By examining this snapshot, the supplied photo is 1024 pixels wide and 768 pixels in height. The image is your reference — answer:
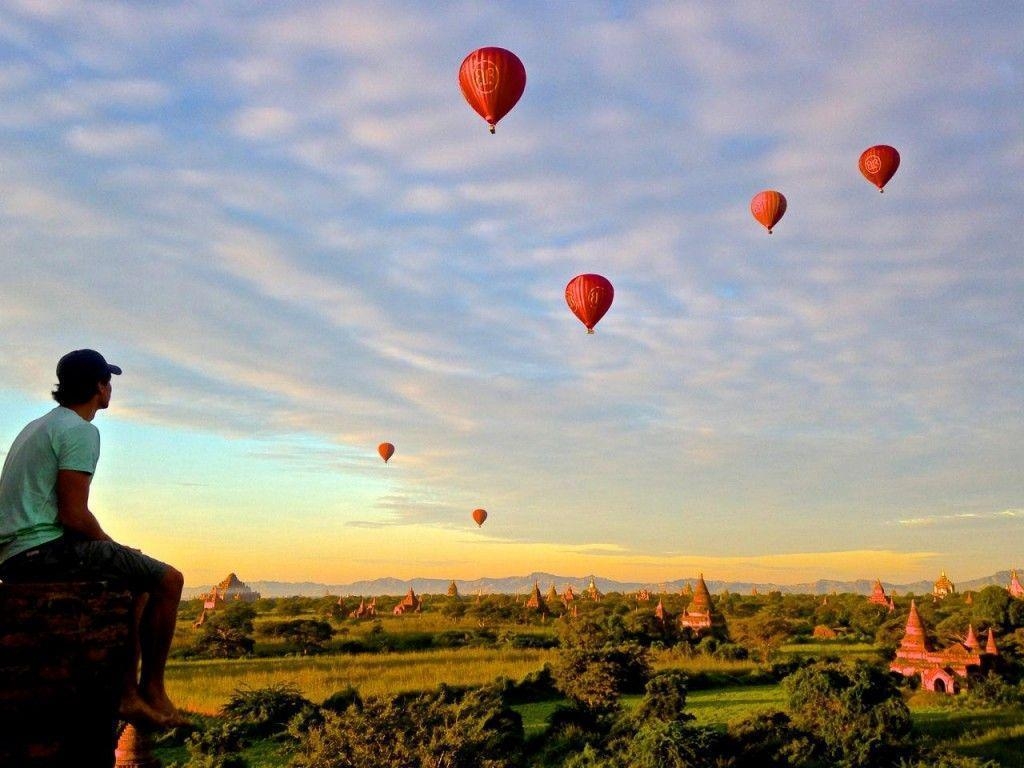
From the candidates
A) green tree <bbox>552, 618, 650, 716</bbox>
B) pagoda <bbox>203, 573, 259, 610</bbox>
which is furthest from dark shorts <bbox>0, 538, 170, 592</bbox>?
pagoda <bbox>203, 573, 259, 610</bbox>

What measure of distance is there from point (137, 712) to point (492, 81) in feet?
61.7

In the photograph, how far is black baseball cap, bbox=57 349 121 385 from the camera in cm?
429

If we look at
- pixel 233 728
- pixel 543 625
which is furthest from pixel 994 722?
pixel 543 625

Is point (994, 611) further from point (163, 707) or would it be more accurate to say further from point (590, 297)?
point (163, 707)

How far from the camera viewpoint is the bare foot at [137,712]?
167 inches

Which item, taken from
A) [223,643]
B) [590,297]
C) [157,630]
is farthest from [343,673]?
[157,630]

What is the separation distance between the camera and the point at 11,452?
13.3ft

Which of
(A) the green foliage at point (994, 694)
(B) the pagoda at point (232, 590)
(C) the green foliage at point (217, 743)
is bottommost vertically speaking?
(C) the green foliage at point (217, 743)

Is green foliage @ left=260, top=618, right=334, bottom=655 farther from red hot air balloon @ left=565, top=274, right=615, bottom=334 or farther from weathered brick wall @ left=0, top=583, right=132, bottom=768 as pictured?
weathered brick wall @ left=0, top=583, right=132, bottom=768

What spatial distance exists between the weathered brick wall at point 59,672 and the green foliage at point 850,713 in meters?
16.5

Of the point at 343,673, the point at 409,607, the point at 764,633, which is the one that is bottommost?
the point at 343,673

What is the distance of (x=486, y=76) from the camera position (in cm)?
2055

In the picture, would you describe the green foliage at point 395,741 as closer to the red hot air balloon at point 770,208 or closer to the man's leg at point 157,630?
the man's leg at point 157,630

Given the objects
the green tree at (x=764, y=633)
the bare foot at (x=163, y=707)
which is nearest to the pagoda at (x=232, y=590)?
the green tree at (x=764, y=633)
